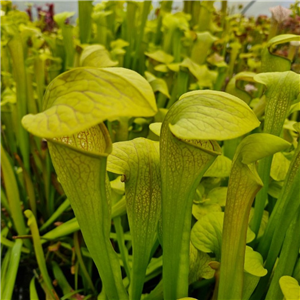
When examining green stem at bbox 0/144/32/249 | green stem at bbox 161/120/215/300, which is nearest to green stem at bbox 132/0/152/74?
green stem at bbox 0/144/32/249

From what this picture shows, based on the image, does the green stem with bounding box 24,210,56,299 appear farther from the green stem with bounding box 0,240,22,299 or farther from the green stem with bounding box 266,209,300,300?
the green stem with bounding box 266,209,300,300

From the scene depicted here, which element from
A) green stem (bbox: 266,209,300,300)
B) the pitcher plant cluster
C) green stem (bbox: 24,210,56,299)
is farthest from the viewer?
green stem (bbox: 24,210,56,299)

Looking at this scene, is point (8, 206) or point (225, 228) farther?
point (8, 206)

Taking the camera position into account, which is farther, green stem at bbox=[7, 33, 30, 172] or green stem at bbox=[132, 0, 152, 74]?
green stem at bbox=[132, 0, 152, 74]

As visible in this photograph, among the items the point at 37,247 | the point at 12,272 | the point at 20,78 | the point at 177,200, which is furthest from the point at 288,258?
the point at 20,78

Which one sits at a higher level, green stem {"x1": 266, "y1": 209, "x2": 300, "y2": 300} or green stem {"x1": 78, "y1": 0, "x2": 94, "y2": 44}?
green stem {"x1": 78, "y1": 0, "x2": 94, "y2": 44}

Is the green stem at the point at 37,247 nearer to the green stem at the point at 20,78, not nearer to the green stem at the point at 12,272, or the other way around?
the green stem at the point at 12,272

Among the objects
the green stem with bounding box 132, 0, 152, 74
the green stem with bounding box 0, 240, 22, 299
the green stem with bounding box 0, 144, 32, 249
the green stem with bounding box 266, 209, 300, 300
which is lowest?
the green stem with bounding box 0, 240, 22, 299

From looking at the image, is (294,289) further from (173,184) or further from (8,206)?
(8,206)

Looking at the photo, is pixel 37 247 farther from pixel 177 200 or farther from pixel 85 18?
pixel 85 18

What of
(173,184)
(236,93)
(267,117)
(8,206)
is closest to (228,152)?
(236,93)

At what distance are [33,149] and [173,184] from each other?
837mm

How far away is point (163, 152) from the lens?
0.44 meters

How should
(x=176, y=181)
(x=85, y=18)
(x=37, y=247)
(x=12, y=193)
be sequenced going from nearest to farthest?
1. (x=176, y=181)
2. (x=37, y=247)
3. (x=12, y=193)
4. (x=85, y=18)
